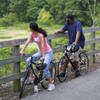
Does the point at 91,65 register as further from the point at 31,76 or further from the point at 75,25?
the point at 31,76

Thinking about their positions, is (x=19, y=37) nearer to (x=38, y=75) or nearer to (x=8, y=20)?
(x=8, y=20)

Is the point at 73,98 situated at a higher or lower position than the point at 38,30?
lower

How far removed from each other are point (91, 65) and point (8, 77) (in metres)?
4.32

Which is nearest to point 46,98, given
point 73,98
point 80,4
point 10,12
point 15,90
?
point 73,98

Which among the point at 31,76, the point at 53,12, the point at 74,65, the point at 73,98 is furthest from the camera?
the point at 53,12

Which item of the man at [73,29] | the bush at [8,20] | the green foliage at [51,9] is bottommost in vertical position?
the bush at [8,20]

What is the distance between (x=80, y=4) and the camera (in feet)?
236

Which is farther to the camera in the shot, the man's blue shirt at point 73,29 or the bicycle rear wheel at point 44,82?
the man's blue shirt at point 73,29

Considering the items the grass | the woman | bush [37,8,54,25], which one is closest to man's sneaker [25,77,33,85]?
the woman

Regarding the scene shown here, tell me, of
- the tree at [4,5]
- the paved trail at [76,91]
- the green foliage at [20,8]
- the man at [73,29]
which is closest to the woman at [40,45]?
the paved trail at [76,91]

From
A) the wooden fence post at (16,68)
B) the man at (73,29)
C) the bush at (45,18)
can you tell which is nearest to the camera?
the wooden fence post at (16,68)

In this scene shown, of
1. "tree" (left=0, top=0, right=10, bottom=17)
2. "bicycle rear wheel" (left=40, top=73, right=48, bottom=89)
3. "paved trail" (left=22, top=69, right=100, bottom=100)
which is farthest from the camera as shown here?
"tree" (left=0, top=0, right=10, bottom=17)

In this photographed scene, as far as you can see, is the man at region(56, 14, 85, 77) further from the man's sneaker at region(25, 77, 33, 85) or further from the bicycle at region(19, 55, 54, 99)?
the man's sneaker at region(25, 77, 33, 85)

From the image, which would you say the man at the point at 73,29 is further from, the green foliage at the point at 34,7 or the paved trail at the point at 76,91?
the green foliage at the point at 34,7
